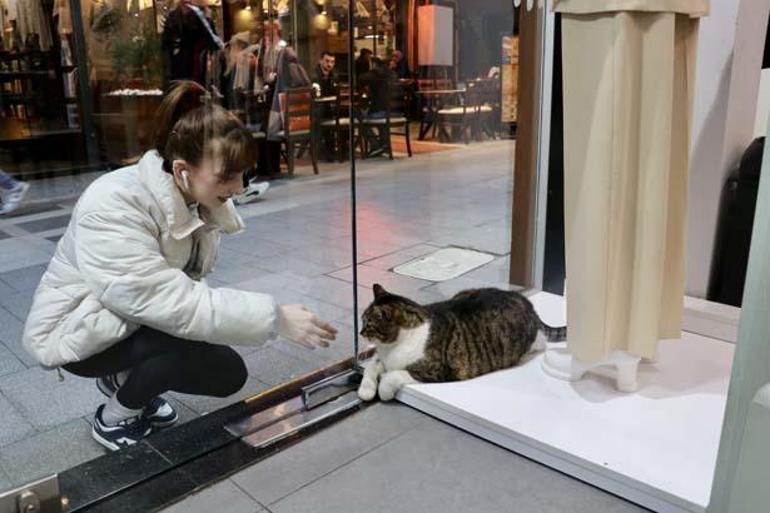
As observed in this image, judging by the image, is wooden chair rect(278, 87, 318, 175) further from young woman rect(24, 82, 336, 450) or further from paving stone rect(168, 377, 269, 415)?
paving stone rect(168, 377, 269, 415)

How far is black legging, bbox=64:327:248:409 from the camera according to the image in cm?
146

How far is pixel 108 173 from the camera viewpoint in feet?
4.99

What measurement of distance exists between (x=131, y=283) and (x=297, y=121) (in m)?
1.12

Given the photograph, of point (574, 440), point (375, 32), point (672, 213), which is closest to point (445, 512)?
point (574, 440)

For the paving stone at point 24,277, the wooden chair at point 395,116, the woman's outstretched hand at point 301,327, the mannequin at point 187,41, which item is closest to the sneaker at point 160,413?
the woman's outstretched hand at point 301,327

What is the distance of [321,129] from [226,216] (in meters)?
0.84

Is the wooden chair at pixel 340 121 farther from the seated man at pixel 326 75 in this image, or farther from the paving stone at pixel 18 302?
the paving stone at pixel 18 302

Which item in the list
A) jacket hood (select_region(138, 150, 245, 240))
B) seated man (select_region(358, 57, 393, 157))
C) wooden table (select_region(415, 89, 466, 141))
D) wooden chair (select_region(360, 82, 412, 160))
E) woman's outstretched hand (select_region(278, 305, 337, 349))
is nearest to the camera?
jacket hood (select_region(138, 150, 245, 240))

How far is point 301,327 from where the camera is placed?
1.54 meters

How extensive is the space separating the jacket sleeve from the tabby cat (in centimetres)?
42

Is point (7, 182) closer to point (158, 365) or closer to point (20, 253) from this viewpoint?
point (20, 253)

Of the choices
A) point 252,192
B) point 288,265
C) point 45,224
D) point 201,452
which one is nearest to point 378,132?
point 288,265

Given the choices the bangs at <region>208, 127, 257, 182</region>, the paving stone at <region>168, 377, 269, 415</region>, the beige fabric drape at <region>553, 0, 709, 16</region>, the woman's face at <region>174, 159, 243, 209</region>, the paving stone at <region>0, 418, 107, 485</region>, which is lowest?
the paving stone at <region>0, 418, 107, 485</region>

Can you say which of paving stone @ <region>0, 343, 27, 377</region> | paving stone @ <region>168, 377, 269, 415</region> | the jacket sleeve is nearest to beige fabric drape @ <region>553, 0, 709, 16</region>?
the jacket sleeve
